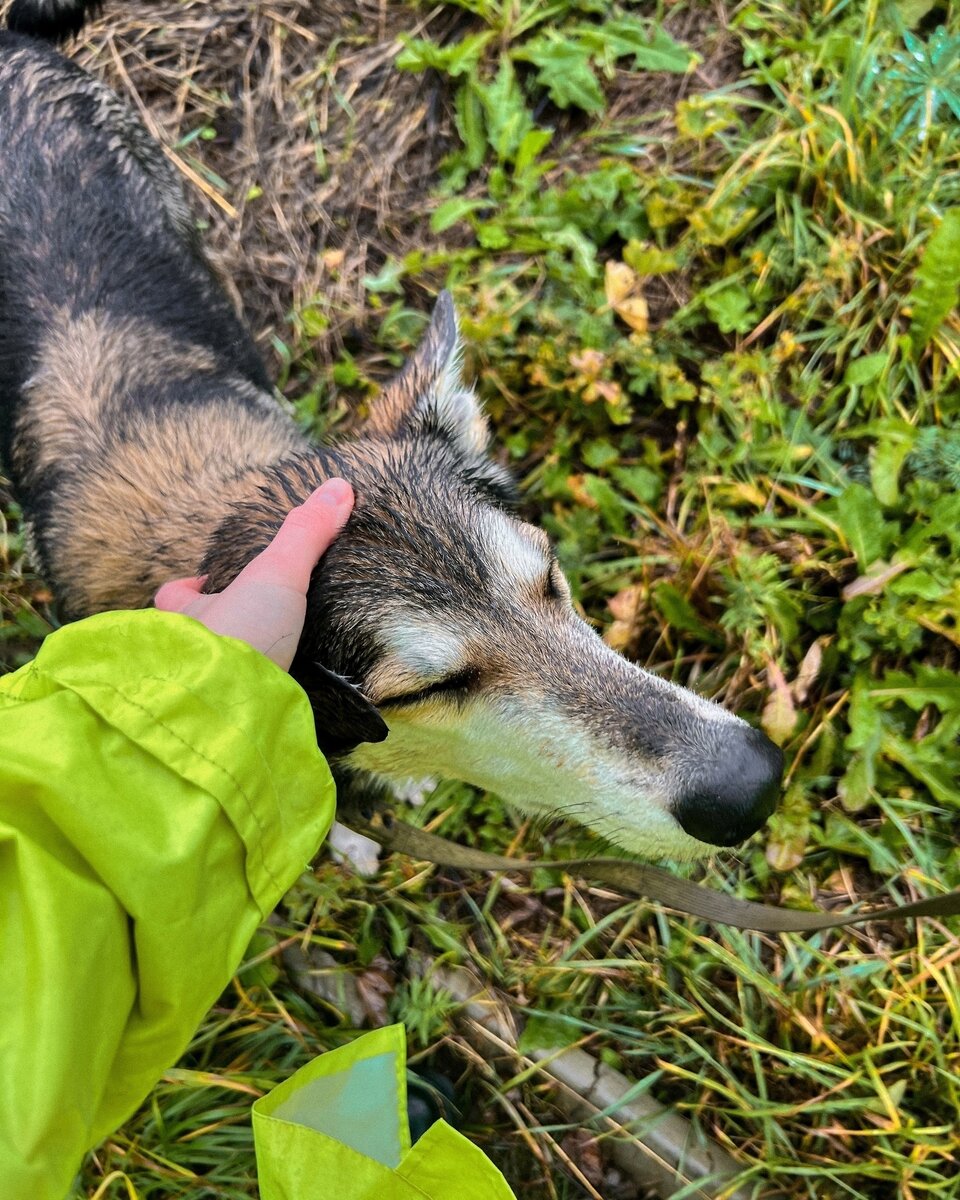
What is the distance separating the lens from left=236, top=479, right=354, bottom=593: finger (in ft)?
7.06

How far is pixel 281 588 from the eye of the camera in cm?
212

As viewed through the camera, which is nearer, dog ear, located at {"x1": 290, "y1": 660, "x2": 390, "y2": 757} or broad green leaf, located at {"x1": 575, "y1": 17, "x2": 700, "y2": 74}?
dog ear, located at {"x1": 290, "y1": 660, "x2": 390, "y2": 757}

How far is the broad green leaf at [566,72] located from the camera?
13.9 feet

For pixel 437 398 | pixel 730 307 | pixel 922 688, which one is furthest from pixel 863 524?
pixel 437 398

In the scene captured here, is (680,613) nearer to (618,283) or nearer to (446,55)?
(618,283)

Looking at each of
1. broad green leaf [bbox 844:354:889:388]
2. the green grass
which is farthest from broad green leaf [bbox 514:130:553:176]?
broad green leaf [bbox 844:354:889:388]

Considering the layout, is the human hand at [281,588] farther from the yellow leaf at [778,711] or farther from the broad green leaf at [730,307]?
the broad green leaf at [730,307]

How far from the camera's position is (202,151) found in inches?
190

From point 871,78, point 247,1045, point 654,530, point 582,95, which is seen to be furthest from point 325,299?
point 247,1045

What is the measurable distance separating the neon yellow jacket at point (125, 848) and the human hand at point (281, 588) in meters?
0.24

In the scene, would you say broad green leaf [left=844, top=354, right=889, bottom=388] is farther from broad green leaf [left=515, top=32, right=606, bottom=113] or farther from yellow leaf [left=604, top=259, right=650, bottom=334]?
broad green leaf [left=515, top=32, right=606, bottom=113]

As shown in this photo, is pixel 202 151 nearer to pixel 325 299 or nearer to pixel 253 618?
pixel 325 299

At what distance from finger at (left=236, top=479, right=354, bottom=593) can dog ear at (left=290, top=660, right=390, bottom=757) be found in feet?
0.78

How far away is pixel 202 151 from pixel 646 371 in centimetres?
308
